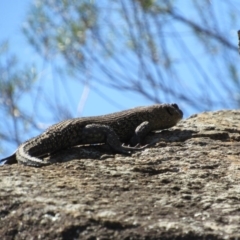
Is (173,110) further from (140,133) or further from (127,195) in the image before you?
(127,195)

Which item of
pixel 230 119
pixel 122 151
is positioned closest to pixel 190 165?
pixel 122 151

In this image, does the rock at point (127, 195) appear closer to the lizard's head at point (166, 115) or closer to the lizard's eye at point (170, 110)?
the lizard's head at point (166, 115)

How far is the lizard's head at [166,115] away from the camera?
23.3 feet

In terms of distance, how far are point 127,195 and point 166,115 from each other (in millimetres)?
2737

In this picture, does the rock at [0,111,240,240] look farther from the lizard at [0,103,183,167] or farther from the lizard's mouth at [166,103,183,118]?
the lizard's mouth at [166,103,183,118]

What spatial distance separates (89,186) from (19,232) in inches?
27.3

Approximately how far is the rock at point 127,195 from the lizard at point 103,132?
13cm

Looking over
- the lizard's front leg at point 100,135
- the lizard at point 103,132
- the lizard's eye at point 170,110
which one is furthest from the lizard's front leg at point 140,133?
the lizard's eye at point 170,110

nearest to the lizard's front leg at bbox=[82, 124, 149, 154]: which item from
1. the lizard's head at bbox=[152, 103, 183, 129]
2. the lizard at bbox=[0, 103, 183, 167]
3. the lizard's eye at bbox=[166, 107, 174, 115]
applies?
the lizard at bbox=[0, 103, 183, 167]

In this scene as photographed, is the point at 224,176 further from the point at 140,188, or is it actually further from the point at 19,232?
the point at 19,232

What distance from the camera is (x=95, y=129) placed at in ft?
20.5

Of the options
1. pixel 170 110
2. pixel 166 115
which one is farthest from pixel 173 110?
pixel 166 115

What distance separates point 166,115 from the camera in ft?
23.6

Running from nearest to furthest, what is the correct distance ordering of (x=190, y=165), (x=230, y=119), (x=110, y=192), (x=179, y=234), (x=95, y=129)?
(x=179, y=234) → (x=110, y=192) → (x=190, y=165) → (x=95, y=129) → (x=230, y=119)
